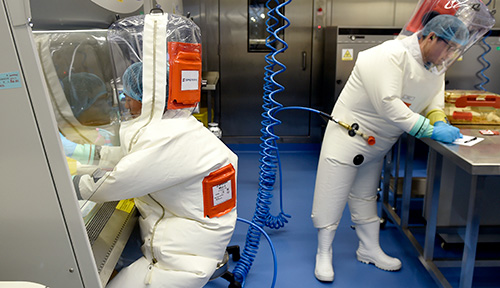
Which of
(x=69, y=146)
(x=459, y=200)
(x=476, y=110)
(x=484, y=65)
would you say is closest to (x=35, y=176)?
(x=69, y=146)

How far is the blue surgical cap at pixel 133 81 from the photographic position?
126 centimetres

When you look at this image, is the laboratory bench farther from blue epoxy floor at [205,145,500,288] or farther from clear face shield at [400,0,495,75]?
clear face shield at [400,0,495,75]

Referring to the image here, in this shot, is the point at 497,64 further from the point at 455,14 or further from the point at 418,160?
the point at 455,14

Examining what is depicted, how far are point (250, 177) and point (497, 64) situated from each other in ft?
9.52

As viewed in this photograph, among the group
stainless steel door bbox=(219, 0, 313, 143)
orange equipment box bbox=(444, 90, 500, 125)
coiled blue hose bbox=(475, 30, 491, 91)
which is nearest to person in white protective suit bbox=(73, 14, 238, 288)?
orange equipment box bbox=(444, 90, 500, 125)

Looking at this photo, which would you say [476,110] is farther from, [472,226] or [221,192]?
[221,192]

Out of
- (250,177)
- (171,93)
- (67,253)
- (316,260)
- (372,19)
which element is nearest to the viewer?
(67,253)

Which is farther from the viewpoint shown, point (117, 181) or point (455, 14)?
point (455, 14)

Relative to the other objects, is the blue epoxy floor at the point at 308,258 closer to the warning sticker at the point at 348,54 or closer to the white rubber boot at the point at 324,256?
the white rubber boot at the point at 324,256

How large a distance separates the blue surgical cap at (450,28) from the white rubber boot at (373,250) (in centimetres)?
111

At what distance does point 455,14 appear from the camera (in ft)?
5.87

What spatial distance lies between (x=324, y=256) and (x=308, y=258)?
0.19m

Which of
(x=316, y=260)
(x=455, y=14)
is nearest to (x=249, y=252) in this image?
(x=316, y=260)

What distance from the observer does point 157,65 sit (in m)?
1.20
